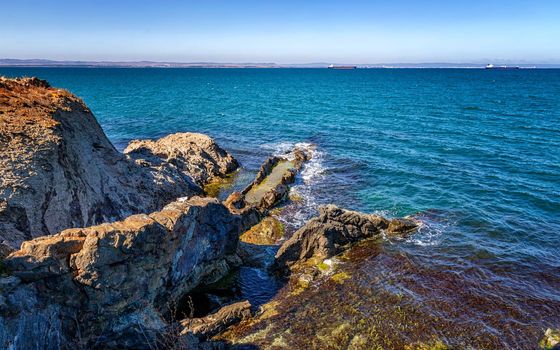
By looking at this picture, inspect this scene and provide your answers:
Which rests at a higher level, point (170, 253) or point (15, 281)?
point (15, 281)

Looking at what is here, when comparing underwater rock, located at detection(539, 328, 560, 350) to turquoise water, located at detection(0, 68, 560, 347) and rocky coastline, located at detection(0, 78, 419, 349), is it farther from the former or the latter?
rocky coastline, located at detection(0, 78, 419, 349)

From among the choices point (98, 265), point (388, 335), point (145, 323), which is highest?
point (98, 265)

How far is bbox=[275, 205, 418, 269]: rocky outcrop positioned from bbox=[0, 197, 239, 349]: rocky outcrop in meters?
7.58

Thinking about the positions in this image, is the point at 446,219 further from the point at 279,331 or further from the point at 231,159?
the point at 231,159

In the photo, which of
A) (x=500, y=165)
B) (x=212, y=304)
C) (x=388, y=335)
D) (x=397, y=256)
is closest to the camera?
(x=388, y=335)

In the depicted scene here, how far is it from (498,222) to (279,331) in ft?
74.3

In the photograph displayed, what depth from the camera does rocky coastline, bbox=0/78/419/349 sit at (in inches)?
560

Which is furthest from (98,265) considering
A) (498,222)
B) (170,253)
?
Answer: (498,222)

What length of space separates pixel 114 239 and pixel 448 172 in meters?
38.8

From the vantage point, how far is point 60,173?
926 inches

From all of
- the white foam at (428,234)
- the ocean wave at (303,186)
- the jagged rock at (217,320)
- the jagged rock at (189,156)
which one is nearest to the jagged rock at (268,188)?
the ocean wave at (303,186)

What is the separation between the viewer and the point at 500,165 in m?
45.2

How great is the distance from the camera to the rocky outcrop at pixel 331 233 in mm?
25438

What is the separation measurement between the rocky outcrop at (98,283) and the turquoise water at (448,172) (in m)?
14.1
